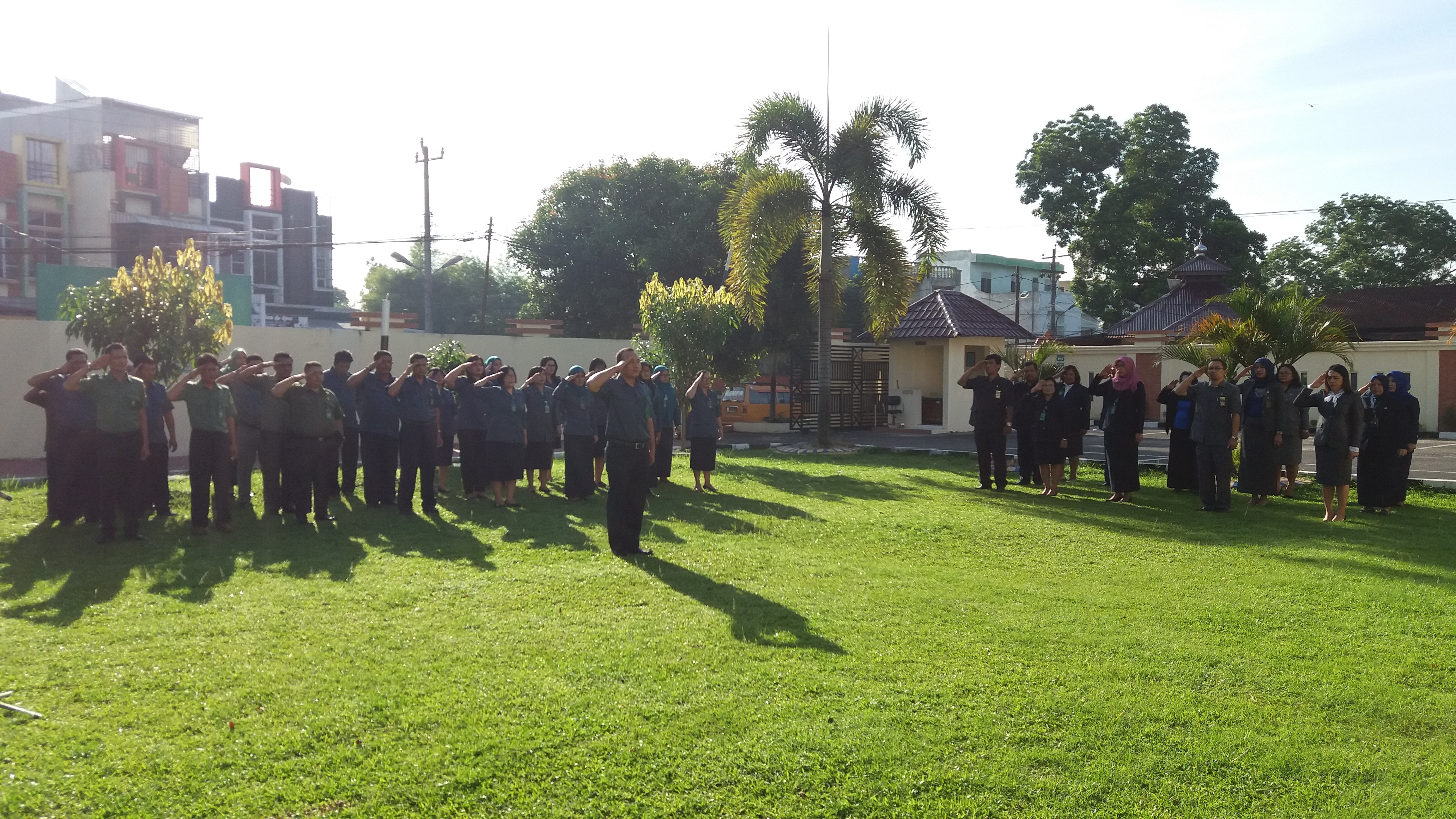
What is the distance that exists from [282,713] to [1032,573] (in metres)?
5.76

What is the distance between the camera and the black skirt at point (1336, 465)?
11.1 meters

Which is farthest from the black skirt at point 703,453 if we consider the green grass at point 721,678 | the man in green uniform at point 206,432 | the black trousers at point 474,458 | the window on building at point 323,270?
the window on building at point 323,270

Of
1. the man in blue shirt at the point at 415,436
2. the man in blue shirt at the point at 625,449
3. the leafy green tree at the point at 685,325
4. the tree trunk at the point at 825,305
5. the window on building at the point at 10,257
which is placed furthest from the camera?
the window on building at the point at 10,257

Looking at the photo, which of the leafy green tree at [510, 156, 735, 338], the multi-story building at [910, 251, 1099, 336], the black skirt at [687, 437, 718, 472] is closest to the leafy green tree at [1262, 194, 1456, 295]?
the multi-story building at [910, 251, 1099, 336]

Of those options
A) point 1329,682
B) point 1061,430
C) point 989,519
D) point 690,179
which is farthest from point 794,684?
point 690,179

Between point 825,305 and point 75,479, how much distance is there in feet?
45.7

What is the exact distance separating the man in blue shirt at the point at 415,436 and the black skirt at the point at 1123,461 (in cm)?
798

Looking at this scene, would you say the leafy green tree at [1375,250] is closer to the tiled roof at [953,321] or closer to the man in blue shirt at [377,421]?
the tiled roof at [953,321]

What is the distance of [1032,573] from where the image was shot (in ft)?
27.4

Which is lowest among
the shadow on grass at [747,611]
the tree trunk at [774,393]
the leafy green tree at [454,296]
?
the shadow on grass at [747,611]

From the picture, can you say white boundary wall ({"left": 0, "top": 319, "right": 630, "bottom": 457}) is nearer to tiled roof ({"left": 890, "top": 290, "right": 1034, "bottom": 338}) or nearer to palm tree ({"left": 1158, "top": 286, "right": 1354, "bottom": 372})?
tiled roof ({"left": 890, "top": 290, "right": 1034, "bottom": 338})

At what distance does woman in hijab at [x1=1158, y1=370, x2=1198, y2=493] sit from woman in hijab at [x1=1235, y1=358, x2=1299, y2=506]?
0.68 m

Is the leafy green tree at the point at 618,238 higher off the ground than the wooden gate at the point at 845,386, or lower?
higher

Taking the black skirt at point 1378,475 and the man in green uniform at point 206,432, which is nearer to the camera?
the man in green uniform at point 206,432
